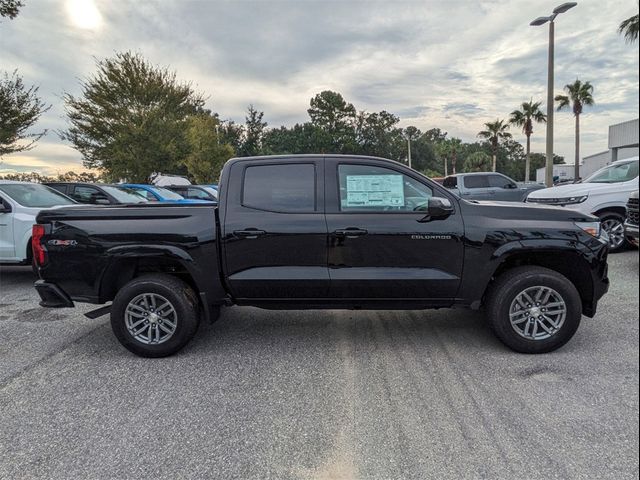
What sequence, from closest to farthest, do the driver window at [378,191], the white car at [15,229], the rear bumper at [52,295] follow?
the driver window at [378,191]
the rear bumper at [52,295]
the white car at [15,229]

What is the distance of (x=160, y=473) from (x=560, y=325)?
3.40m

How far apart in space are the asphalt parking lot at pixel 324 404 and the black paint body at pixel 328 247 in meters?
0.55

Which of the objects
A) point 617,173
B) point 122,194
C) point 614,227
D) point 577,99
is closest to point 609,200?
point 614,227

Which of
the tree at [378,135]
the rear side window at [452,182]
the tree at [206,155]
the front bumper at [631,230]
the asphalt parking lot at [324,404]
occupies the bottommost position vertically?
the asphalt parking lot at [324,404]

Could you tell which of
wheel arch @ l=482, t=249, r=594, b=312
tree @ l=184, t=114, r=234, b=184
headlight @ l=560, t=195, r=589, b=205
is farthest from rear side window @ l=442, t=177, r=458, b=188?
tree @ l=184, t=114, r=234, b=184

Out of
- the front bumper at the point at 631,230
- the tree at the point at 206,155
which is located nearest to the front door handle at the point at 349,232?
the front bumper at the point at 631,230

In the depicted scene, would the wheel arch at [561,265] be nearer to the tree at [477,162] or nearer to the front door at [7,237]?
the front door at [7,237]

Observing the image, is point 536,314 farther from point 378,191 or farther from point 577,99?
point 577,99

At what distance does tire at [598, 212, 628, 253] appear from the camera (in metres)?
7.79

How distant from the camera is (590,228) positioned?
3.79m

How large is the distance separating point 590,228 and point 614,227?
5.07m

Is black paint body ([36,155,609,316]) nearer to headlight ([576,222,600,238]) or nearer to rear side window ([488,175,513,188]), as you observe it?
headlight ([576,222,600,238])

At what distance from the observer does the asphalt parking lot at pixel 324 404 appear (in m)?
2.39

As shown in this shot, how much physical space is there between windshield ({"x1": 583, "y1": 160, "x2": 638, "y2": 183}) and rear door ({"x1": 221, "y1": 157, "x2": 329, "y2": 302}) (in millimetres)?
7333
